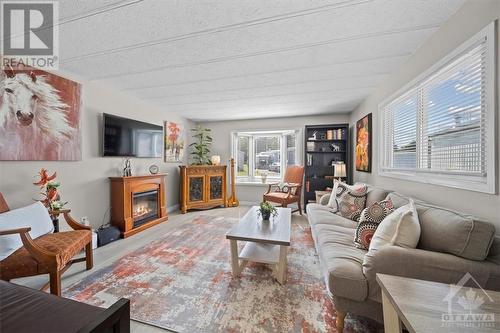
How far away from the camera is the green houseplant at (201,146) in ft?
15.0

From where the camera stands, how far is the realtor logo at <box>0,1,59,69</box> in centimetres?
140

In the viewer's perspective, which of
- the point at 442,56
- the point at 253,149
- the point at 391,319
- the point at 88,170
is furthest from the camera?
the point at 253,149

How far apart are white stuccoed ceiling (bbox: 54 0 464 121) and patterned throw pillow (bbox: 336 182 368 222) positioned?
58.0 inches

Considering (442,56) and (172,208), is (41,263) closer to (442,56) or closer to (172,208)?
(172,208)

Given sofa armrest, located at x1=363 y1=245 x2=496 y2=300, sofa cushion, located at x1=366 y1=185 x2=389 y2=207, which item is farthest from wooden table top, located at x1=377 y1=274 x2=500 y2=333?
sofa cushion, located at x1=366 y1=185 x2=389 y2=207

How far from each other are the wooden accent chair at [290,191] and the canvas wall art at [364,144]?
1097 mm

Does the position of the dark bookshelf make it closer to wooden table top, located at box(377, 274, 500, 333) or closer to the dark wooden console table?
wooden table top, located at box(377, 274, 500, 333)

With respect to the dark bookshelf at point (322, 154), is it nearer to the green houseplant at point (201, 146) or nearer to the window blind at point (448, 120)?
the window blind at point (448, 120)

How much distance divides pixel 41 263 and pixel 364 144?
4121 mm

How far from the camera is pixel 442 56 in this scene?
1.57 metres

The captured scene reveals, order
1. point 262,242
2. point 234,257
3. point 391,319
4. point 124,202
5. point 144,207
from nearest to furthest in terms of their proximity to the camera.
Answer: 1. point 391,319
2. point 262,242
3. point 234,257
4. point 124,202
5. point 144,207

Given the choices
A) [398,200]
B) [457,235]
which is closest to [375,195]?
[398,200]

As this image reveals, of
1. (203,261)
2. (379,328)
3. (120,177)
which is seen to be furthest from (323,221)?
(120,177)

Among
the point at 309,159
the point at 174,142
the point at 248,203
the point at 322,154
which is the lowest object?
the point at 248,203
